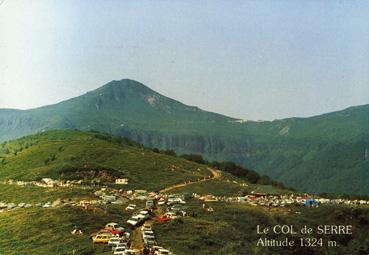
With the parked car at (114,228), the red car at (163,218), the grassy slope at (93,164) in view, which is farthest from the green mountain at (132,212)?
the parked car at (114,228)

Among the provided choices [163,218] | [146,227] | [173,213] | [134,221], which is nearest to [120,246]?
[146,227]

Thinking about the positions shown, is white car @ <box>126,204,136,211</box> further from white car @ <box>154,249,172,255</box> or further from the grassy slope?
the grassy slope

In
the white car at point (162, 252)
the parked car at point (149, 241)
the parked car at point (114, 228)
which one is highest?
the parked car at point (114, 228)

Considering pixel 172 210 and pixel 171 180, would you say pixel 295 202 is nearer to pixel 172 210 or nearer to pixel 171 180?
pixel 172 210

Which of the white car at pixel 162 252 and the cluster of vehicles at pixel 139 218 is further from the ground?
the cluster of vehicles at pixel 139 218

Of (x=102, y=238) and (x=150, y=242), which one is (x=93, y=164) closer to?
(x=102, y=238)

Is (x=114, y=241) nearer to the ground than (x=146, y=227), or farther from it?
farther from it

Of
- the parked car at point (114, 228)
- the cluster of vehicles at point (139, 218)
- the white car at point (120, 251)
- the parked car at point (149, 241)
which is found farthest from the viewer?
the cluster of vehicles at point (139, 218)

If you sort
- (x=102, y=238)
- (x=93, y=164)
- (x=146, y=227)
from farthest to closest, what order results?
1. (x=93, y=164)
2. (x=146, y=227)
3. (x=102, y=238)

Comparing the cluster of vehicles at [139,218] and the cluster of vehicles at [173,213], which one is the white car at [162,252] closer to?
the cluster of vehicles at [139,218]

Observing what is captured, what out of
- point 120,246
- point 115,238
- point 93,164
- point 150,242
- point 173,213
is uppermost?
point 93,164

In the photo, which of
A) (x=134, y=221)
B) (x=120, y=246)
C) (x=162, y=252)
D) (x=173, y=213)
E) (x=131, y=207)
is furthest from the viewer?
(x=131, y=207)
